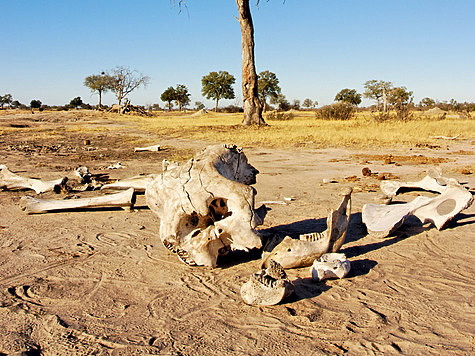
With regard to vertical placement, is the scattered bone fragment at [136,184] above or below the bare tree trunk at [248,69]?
below

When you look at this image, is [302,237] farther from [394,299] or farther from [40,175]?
[40,175]

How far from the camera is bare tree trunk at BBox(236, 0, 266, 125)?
1912 centimetres

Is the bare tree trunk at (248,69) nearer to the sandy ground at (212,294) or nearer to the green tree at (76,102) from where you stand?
the sandy ground at (212,294)

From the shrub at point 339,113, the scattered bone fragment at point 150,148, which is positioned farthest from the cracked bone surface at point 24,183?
the shrub at point 339,113

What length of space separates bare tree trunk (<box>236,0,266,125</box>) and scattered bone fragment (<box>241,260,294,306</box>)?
17.6 m

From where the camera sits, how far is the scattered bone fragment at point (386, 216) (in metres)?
4.46

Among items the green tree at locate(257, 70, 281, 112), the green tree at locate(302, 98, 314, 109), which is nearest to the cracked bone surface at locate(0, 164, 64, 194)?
the green tree at locate(257, 70, 281, 112)

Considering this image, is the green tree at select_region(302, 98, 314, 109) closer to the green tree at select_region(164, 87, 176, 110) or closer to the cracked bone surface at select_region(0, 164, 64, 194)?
the green tree at select_region(164, 87, 176, 110)

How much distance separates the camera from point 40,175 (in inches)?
356

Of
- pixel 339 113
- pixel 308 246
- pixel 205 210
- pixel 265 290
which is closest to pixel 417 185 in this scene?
pixel 308 246

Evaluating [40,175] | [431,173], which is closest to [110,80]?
[40,175]

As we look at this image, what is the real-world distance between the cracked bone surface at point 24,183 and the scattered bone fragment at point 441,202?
223 inches

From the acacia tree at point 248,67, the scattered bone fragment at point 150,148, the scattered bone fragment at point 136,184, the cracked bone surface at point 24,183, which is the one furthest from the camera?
the acacia tree at point 248,67

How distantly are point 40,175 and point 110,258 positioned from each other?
592 centimetres
